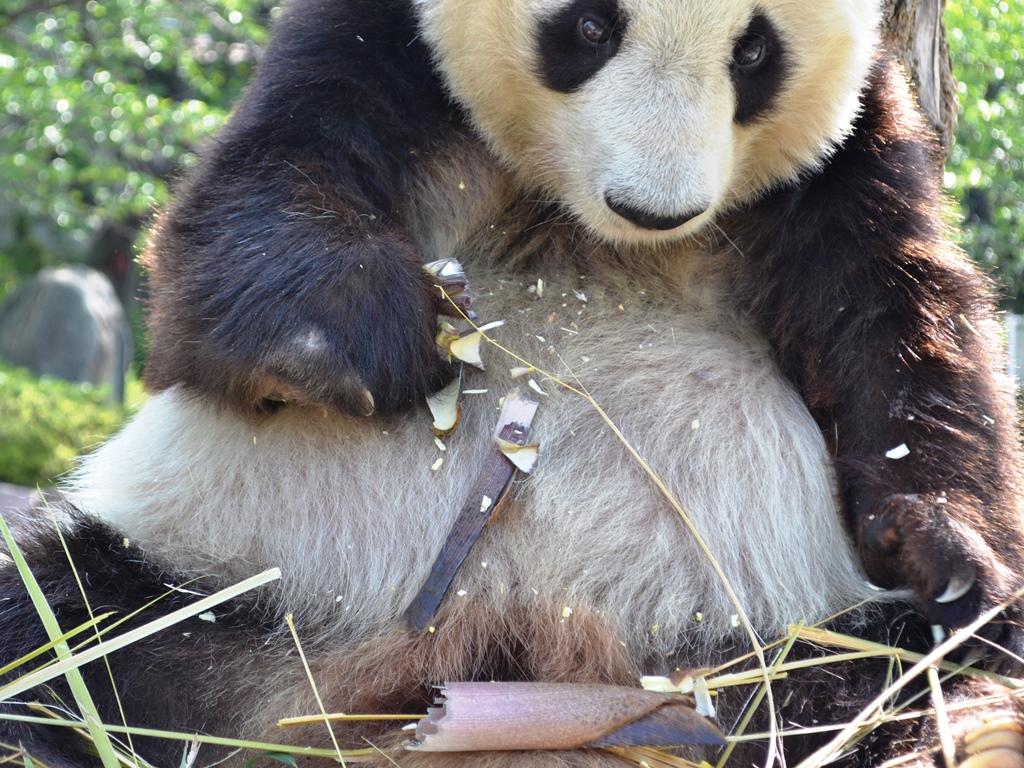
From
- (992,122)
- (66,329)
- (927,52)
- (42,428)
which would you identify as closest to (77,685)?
(927,52)

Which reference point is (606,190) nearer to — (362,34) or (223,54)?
(362,34)

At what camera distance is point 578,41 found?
6.88ft

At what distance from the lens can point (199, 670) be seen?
6.95ft

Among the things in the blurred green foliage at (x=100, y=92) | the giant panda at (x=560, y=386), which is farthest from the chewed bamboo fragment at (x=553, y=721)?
the blurred green foliage at (x=100, y=92)

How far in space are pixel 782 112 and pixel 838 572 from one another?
0.93 meters

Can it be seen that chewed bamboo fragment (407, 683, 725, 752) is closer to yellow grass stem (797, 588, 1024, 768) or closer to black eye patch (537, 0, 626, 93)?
yellow grass stem (797, 588, 1024, 768)

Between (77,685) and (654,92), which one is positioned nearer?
(77,685)

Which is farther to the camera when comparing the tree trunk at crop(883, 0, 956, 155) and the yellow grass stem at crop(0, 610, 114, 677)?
the tree trunk at crop(883, 0, 956, 155)

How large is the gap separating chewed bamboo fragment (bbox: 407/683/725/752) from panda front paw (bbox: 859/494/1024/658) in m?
0.48

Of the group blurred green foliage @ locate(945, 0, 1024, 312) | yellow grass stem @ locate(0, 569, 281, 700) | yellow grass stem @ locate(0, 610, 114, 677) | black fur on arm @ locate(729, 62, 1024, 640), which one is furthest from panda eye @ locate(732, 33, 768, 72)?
blurred green foliage @ locate(945, 0, 1024, 312)

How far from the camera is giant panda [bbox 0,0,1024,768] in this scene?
2041 mm

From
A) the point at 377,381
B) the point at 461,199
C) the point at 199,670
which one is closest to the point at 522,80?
the point at 461,199

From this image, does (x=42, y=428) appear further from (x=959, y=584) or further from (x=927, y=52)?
(x=959, y=584)

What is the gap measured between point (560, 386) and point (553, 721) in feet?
2.28
